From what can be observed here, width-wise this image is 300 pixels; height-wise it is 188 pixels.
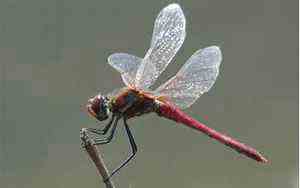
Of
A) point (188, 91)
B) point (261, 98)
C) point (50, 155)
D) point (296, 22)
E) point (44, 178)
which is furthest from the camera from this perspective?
point (296, 22)

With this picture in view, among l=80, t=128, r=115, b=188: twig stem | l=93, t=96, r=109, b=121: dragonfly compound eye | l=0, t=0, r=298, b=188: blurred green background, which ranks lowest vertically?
l=80, t=128, r=115, b=188: twig stem

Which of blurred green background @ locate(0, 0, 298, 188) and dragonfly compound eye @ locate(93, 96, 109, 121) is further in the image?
blurred green background @ locate(0, 0, 298, 188)

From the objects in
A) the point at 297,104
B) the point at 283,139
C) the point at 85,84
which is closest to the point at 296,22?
the point at 297,104

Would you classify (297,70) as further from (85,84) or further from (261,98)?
(85,84)

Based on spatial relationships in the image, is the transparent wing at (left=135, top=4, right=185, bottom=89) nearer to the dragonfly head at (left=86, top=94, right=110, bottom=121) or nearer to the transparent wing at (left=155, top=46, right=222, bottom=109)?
the transparent wing at (left=155, top=46, right=222, bottom=109)

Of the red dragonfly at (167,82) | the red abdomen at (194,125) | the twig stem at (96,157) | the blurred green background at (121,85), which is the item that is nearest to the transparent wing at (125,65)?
the red dragonfly at (167,82)

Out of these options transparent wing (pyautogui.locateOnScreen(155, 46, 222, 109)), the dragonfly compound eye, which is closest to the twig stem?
the dragonfly compound eye
